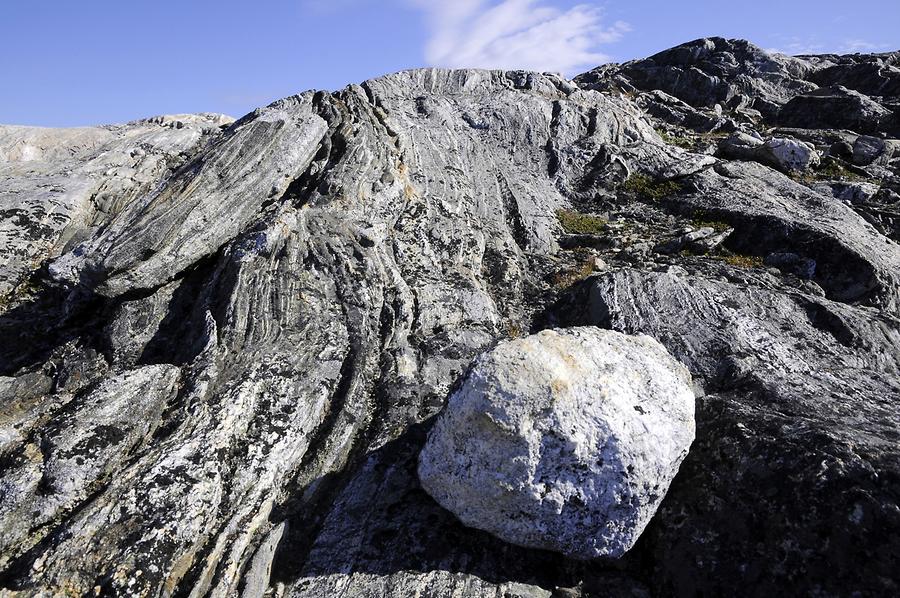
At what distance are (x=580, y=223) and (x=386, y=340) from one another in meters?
13.7

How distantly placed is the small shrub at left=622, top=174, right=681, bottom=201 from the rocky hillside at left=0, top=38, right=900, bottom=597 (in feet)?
0.69

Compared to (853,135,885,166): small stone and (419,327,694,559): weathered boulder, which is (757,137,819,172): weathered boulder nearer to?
(853,135,885,166): small stone

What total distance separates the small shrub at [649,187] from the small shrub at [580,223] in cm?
362

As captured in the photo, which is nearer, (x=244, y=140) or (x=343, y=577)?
(x=343, y=577)

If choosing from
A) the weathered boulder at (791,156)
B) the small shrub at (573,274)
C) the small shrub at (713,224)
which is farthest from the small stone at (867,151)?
the small shrub at (573,274)

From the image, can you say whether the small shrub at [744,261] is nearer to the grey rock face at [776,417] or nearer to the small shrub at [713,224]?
the small shrub at [713,224]

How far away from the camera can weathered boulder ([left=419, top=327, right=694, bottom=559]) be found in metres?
8.90

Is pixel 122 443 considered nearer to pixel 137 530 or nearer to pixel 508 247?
pixel 137 530

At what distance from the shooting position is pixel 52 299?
19922mm

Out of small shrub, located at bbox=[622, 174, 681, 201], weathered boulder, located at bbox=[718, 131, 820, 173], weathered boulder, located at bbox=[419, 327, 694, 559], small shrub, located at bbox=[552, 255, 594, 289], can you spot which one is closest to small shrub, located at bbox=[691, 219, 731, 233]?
small shrub, located at bbox=[622, 174, 681, 201]

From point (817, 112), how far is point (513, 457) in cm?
5864

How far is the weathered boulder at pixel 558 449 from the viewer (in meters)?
8.90

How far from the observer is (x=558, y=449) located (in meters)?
8.86

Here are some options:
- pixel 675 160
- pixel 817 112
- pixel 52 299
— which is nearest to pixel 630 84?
pixel 817 112
